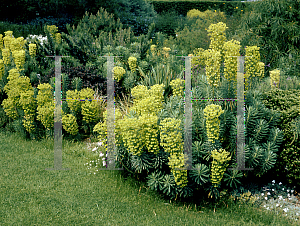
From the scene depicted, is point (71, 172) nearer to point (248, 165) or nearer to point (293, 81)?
point (248, 165)

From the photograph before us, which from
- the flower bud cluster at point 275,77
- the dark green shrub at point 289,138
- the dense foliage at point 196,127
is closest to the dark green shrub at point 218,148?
the dense foliage at point 196,127

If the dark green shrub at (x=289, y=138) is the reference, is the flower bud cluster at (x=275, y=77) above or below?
above

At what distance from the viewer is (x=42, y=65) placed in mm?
7910

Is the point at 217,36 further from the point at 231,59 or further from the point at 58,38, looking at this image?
the point at 58,38

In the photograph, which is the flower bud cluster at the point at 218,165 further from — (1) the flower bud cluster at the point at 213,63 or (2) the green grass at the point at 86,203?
(1) the flower bud cluster at the point at 213,63

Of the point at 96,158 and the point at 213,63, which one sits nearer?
the point at 213,63

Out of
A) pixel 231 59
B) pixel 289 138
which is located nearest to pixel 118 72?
pixel 231 59

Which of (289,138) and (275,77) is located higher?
Answer: (275,77)

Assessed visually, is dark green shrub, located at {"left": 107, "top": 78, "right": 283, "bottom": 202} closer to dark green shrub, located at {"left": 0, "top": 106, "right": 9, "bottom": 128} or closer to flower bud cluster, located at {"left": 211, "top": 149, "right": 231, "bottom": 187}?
flower bud cluster, located at {"left": 211, "top": 149, "right": 231, "bottom": 187}

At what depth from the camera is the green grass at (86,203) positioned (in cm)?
357

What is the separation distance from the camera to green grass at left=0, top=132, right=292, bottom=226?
357cm

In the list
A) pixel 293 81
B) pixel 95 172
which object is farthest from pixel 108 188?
pixel 293 81

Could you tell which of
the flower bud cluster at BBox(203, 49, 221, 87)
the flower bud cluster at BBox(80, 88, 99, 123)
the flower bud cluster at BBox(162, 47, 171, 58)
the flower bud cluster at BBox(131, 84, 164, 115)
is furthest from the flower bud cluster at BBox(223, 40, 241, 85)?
the flower bud cluster at BBox(162, 47, 171, 58)

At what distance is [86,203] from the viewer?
3.89 metres
